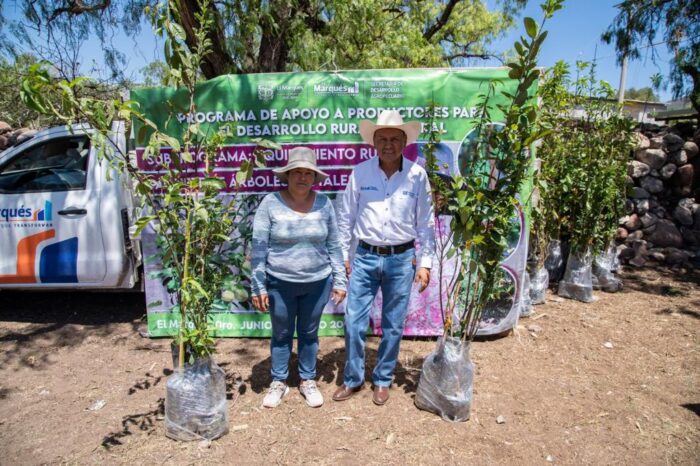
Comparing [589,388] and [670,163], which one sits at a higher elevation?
[670,163]

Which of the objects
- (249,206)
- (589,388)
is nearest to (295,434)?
(249,206)

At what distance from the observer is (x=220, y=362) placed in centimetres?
383

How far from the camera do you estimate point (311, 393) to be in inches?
126

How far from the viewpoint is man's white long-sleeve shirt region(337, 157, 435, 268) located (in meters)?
2.96

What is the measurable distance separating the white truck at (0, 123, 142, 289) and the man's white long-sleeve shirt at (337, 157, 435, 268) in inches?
95.4

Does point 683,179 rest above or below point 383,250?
above

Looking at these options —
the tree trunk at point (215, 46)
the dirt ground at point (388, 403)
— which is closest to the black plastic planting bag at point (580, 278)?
the dirt ground at point (388, 403)

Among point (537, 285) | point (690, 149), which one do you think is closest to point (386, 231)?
point (537, 285)

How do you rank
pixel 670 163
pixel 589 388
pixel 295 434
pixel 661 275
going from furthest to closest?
1. pixel 670 163
2. pixel 661 275
3. pixel 589 388
4. pixel 295 434

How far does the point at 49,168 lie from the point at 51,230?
0.62 meters

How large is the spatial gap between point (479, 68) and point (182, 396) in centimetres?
329

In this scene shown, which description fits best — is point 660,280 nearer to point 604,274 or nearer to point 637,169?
point 604,274

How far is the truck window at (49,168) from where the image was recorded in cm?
431

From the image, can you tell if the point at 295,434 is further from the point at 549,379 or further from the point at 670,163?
the point at 670,163
